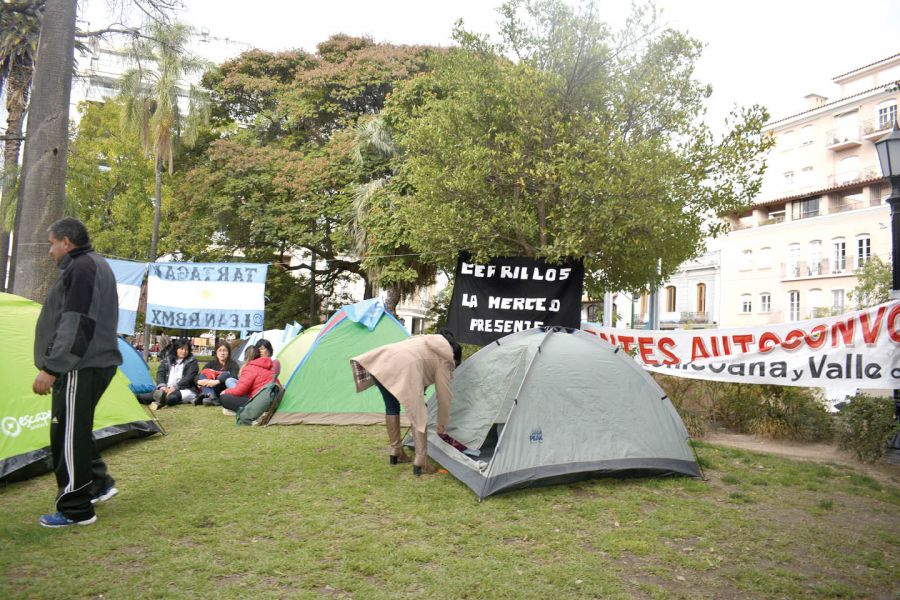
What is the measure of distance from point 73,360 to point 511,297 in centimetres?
602

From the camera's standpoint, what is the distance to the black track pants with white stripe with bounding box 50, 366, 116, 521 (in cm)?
434

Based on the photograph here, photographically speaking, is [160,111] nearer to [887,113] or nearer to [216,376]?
[216,376]

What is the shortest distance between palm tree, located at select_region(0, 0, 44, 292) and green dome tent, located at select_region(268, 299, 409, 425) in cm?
890

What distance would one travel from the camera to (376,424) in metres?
8.95

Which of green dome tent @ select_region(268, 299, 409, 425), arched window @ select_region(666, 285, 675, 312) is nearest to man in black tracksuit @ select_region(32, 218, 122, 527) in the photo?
green dome tent @ select_region(268, 299, 409, 425)

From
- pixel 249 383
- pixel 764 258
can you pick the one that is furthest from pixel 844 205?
pixel 249 383

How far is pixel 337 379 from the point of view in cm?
916

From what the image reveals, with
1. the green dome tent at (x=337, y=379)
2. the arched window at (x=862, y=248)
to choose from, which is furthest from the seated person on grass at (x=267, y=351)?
the arched window at (x=862, y=248)

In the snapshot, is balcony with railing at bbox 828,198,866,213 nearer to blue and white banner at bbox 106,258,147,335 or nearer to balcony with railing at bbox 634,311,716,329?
balcony with railing at bbox 634,311,716,329

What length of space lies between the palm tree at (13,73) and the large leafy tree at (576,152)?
9.13 metres

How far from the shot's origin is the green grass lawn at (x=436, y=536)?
12.1 ft

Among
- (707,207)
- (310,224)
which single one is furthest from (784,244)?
(707,207)

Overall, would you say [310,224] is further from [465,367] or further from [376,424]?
[465,367]

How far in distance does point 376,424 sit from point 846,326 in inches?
236
